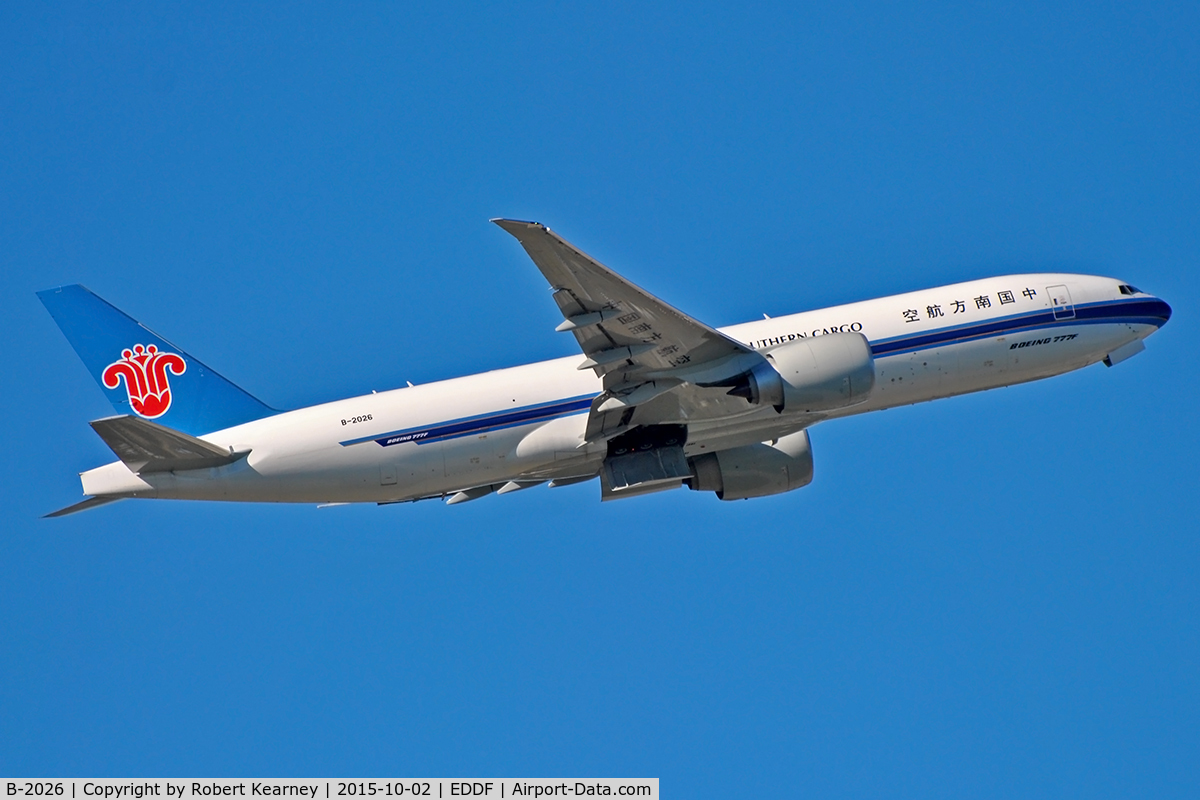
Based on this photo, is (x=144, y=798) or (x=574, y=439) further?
(x=574, y=439)

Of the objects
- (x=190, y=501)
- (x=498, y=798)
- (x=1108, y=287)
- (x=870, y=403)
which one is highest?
(x=1108, y=287)

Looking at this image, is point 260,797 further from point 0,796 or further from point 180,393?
point 180,393

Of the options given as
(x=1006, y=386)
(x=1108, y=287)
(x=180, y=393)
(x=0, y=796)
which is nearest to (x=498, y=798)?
(x=0, y=796)

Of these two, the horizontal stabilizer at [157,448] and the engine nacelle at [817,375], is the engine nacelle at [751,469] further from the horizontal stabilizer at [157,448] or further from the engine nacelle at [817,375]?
the horizontal stabilizer at [157,448]

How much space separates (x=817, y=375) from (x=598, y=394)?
5.76 metres

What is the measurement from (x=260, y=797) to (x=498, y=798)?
5.23 meters

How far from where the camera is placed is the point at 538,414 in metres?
37.1

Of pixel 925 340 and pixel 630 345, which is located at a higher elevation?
pixel 925 340

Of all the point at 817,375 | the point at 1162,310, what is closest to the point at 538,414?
the point at 817,375

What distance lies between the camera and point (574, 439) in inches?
1460

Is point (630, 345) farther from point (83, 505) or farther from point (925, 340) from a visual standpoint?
point (83, 505)

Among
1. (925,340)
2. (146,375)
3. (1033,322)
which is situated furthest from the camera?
(1033,322)
